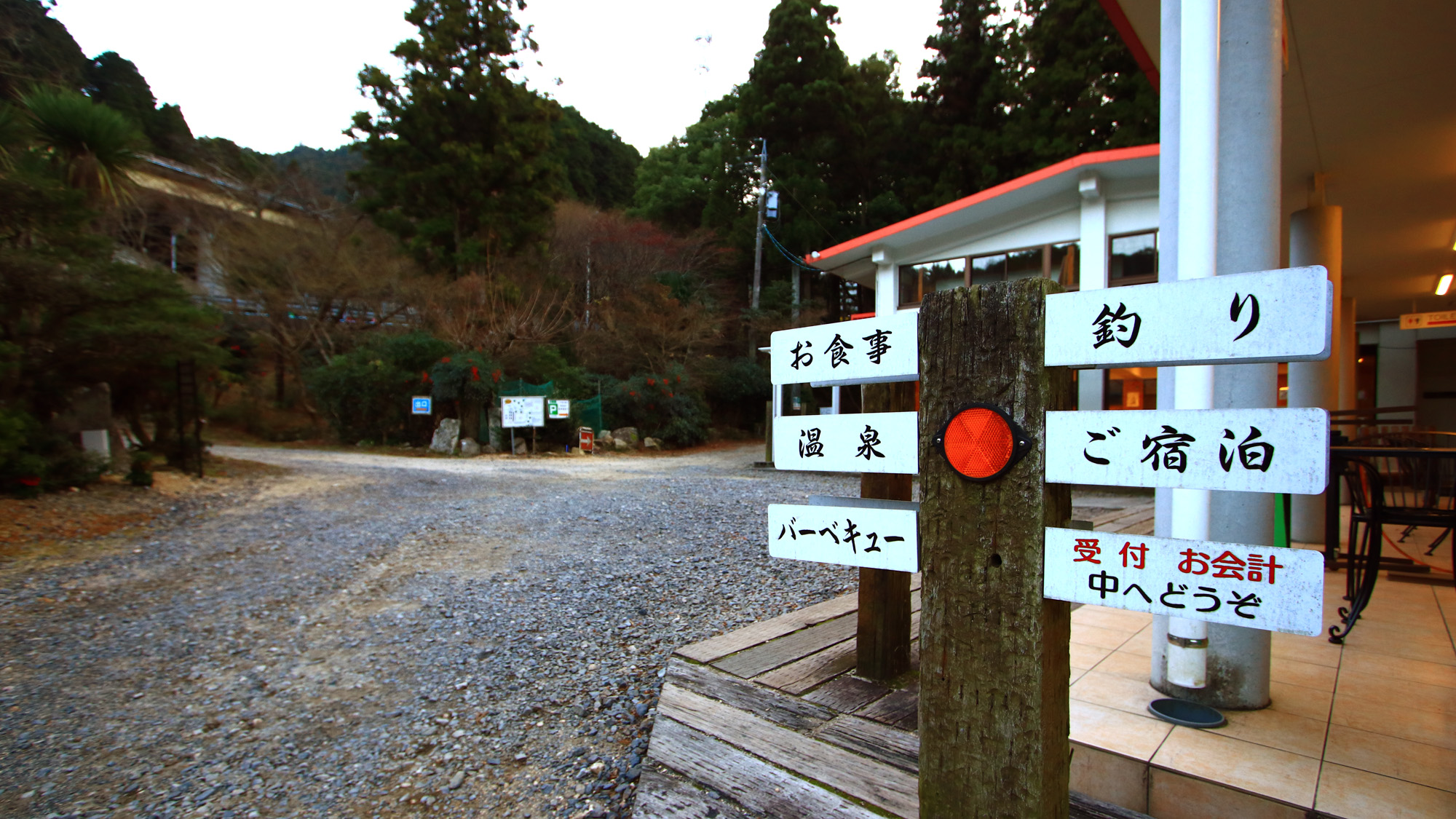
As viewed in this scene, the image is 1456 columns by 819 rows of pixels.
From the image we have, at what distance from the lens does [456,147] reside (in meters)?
18.1

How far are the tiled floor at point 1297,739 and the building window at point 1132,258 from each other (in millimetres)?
7156

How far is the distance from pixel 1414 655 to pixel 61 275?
32.3 feet

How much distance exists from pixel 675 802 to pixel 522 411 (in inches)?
512

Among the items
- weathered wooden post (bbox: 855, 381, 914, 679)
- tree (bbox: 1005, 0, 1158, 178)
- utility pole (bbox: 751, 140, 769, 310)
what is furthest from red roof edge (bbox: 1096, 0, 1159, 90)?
utility pole (bbox: 751, 140, 769, 310)

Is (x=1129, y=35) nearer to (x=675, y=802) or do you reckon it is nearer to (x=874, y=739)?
(x=874, y=739)

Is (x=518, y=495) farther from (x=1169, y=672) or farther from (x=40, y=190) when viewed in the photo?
(x=1169, y=672)

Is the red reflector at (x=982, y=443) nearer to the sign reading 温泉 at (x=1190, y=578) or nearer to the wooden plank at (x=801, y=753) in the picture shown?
the sign reading 温泉 at (x=1190, y=578)

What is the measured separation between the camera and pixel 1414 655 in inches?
104

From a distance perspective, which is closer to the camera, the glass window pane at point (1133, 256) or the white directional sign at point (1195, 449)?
the white directional sign at point (1195, 449)

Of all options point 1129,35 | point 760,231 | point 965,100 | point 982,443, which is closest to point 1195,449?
point 982,443

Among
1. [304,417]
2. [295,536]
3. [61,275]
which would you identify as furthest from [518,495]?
[304,417]

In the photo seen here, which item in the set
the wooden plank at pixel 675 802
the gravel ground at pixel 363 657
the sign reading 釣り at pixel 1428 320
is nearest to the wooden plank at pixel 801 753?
the wooden plank at pixel 675 802

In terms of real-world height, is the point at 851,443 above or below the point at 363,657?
above

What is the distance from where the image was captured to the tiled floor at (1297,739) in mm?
1678
